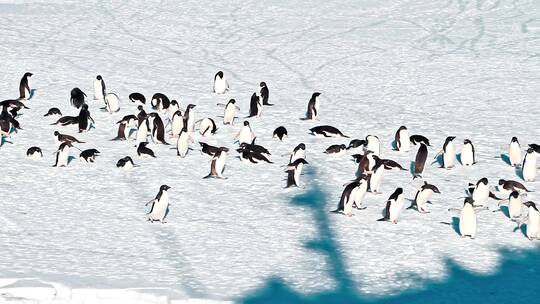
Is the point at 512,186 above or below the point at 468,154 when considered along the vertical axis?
below

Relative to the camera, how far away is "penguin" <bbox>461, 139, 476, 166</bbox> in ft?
36.0

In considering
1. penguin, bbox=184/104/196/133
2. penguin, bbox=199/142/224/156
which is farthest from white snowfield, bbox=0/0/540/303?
penguin, bbox=184/104/196/133

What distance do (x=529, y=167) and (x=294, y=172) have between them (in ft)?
8.21

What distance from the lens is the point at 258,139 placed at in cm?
1214

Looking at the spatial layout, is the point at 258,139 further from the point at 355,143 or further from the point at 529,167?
the point at 529,167

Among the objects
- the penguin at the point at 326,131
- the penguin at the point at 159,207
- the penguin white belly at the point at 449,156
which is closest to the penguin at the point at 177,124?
the penguin at the point at 326,131

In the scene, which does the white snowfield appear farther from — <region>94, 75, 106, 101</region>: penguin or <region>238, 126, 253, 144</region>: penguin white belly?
<region>94, 75, 106, 101</region>: penguin

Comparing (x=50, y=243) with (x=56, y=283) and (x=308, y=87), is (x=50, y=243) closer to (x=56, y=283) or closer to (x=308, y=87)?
(x=56, y=283)

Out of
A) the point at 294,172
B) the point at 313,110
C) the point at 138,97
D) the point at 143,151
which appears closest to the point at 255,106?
the point at 313,110

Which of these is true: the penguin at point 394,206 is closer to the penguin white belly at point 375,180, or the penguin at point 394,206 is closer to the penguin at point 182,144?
the penguin white belly at point 375,180

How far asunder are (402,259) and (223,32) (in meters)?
13.1

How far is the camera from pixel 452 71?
56.2 feet

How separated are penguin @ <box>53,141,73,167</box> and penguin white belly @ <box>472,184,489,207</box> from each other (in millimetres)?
4255

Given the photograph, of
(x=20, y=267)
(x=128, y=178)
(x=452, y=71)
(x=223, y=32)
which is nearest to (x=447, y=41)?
(x=452, y=71)
